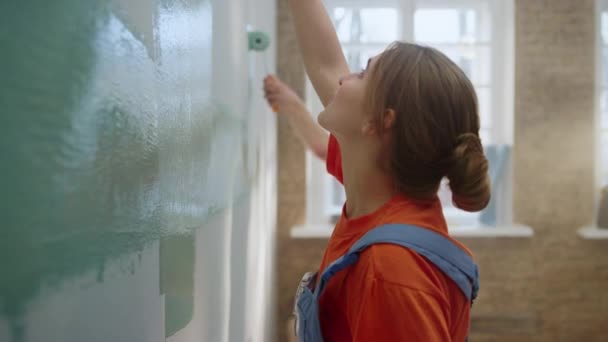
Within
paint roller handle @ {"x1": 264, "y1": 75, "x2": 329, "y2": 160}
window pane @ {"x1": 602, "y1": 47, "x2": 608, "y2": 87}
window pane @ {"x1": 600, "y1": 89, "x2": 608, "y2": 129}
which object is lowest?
paint roller handle @ {"x1": 264, "y1": 75, "x2": 329, "y2": 160}

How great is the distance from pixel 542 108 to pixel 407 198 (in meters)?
2.43

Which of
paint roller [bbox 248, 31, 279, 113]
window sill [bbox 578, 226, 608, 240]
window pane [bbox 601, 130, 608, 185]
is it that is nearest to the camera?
paint roller [bbox 248, 31, 279, 113]

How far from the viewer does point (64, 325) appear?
1.20ft

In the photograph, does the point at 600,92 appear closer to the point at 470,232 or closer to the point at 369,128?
the point at 470,232

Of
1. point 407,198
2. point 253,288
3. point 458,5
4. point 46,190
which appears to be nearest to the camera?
point 46,190

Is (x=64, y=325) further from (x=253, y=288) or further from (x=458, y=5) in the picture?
(x=458, y=5)

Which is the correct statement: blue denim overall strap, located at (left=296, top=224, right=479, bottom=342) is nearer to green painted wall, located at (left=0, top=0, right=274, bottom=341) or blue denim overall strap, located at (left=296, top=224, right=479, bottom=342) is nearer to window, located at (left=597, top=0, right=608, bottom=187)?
green painted wall, located at (left=0, top=0, right=274, bottom=341)

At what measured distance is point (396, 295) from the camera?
2.23 feet

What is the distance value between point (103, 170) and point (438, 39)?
118 inches

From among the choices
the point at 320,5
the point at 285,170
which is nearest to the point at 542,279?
the point at 285,170

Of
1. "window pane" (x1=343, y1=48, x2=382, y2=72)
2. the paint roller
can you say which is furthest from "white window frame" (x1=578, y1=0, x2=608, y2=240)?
the paint roller

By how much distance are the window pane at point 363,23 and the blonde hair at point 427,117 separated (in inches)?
92.9

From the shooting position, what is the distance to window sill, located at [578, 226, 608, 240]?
2812mm

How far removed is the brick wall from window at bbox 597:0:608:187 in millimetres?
131
